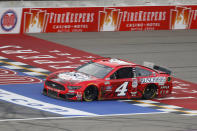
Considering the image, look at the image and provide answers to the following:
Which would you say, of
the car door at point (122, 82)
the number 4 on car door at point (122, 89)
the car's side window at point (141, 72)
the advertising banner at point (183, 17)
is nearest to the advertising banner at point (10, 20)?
the advertising banner at point (183, 17)

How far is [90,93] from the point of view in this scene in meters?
16.6

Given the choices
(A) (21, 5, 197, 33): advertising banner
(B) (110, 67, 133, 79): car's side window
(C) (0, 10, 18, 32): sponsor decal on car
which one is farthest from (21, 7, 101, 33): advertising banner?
(B) (110, 67, 133, 79): car's side window

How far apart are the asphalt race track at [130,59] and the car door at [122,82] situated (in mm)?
1740

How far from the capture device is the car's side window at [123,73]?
17.2 metres

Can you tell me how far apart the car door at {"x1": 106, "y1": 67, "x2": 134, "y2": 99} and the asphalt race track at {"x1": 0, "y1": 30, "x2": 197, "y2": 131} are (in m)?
1.74

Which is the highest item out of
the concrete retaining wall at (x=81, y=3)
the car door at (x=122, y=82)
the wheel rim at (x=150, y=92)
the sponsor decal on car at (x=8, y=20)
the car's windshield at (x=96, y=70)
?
the concrete retaining wall at (x=81, y=3)

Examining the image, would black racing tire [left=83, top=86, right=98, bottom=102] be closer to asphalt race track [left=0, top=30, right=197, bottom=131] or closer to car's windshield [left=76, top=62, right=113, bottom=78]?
car's windshield [left=76, top=62, right=113, bottom=78]

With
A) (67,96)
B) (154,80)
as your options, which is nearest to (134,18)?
(154,80)

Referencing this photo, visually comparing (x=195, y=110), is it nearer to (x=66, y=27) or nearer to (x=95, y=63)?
(x=95, y=63)

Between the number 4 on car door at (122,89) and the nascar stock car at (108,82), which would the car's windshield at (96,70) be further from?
the number 4 on car door at (122,89)

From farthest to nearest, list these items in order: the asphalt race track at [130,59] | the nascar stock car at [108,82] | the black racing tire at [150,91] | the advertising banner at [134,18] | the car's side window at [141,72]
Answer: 1. the advertising banner at [134,18]
2. the black racing tire at [150,91]
3. the car's side window at [141,72]
4. the nascar stock car at [108,82]
5. the asphalt race track at [130,59]

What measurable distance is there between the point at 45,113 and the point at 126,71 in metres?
3.68

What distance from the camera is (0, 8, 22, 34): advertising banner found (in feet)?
90.0

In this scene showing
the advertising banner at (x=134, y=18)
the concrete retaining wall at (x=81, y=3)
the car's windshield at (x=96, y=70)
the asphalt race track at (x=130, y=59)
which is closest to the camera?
the asphalt race track at (x=130, y=59)
